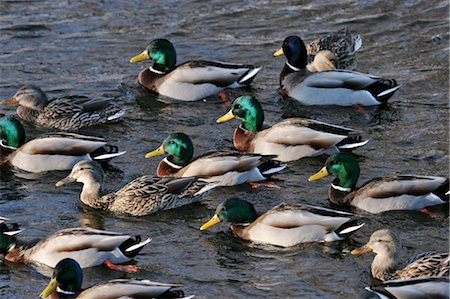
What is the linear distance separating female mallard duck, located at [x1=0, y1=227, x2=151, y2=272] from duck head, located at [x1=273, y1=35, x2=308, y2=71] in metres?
5.64

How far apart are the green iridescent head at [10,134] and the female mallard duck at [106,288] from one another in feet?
12.9

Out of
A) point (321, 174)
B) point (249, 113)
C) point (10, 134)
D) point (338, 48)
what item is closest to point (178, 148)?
point (249, 113)

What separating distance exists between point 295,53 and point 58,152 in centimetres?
392

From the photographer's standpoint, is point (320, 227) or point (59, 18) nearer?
point (320, 227)

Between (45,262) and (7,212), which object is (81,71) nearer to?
(7,212)

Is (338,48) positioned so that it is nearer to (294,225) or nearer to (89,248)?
(294,225)

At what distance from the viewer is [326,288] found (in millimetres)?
10469

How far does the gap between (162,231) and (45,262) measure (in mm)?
1305

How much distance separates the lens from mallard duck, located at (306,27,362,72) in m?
16.5

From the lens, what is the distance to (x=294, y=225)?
1138 cm

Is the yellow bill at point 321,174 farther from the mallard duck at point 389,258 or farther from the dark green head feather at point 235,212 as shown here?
the mallard duck at point 389,258

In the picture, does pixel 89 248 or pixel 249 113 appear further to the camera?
pixel 249 113

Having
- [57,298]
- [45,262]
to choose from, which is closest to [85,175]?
[45,262]

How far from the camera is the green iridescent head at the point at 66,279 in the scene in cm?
1014
